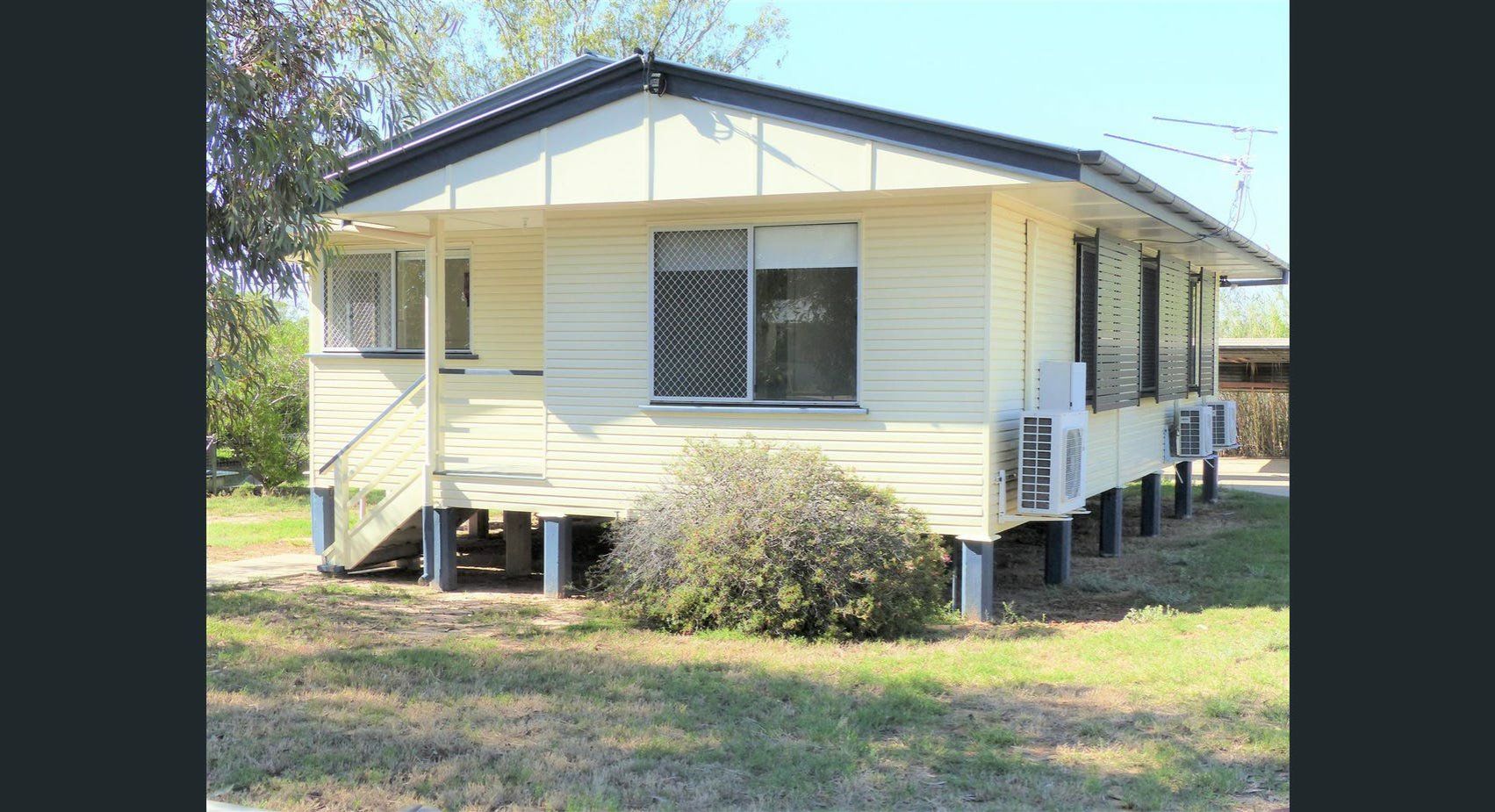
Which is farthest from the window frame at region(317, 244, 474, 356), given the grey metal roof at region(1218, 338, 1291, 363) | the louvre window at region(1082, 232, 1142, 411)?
the grey metal roof at region(1218, 338, 1291, 363)

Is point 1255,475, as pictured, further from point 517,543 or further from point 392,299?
point 392,299

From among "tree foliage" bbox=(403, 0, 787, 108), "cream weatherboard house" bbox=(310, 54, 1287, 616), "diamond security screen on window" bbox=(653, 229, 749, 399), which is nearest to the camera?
"cream weatherboard house" bbox=(310, 54, 1287, 616)

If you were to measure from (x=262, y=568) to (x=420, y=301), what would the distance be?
312 centimetres

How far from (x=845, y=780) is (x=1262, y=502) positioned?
575 inches

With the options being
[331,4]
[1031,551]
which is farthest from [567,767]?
[1031,551]

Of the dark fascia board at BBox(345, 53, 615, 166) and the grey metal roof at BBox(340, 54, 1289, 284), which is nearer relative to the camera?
the grey metal roof at BBox(340, 54, 1289, 284)

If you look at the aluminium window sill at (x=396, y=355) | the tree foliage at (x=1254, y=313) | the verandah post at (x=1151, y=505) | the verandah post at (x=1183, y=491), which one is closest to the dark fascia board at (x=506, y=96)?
the aluminium window sill at (x=396, y=355)

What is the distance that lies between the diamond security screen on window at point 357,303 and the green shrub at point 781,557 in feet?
16.5

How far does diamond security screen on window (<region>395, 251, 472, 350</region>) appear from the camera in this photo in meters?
12.9


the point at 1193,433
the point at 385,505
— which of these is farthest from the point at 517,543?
the point at 1193,433

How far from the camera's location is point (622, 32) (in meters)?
30.6

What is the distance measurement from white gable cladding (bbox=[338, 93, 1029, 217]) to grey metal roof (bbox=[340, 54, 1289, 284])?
0.08m

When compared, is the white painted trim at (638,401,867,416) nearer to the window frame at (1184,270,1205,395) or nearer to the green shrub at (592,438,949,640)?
the green shrub at (592,438,949,640)

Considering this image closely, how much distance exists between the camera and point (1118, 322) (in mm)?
12797
